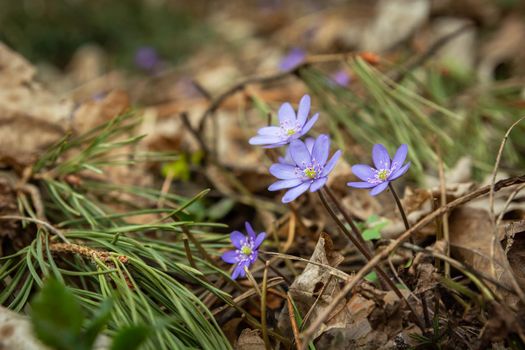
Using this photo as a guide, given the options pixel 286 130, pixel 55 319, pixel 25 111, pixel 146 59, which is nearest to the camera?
pixel 55 319

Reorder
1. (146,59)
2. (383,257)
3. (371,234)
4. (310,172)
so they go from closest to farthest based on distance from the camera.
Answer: (383,257)
(310,172)
(371,234)
(146,59)

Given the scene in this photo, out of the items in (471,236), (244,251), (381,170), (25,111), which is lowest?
(471,236)

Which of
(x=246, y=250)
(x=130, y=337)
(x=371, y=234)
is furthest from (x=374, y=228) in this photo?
(x=130, y=337)

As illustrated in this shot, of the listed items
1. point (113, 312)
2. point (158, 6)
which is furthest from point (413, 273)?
point (158, 6)

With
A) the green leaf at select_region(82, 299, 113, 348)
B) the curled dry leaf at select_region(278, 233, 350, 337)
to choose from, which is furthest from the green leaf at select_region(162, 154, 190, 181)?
the green leaf at select_region(82, 299, 113, 348)

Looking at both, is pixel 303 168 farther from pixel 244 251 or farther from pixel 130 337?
pixel 130 337

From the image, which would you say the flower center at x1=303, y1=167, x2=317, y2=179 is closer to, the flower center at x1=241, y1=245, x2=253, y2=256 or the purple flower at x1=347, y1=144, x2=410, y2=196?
the purple flower at x1=347, y1=144, x2=410, y2=196

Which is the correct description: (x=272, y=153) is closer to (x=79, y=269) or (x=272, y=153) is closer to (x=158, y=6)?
(x=79, y=269)
